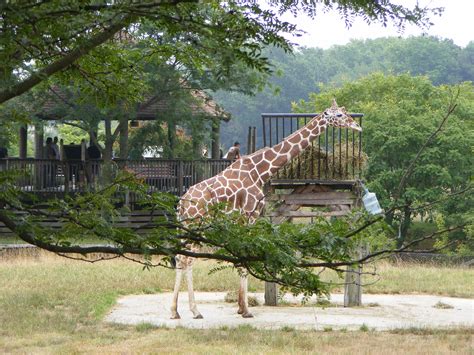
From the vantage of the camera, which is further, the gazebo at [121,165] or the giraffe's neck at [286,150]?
the gazebo at [121,165]

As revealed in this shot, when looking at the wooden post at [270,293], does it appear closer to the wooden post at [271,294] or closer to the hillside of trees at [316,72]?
the wooden post at [271,294]

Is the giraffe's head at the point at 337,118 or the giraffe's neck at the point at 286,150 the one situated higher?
the giraffe's head at the point at 337,118

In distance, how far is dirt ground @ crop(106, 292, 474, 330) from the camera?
1347 cm

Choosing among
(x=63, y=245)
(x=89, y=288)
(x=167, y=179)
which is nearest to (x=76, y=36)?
(x=63, y=245)

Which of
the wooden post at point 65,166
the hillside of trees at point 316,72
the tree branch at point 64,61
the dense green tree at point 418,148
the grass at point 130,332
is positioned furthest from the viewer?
the hillside of trees at point 316,72

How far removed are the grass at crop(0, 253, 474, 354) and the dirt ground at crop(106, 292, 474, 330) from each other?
0.50 meters

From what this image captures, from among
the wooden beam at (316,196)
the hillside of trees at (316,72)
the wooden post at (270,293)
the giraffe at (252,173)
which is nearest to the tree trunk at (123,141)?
the wooden post at (270,293)

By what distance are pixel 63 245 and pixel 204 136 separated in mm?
27233

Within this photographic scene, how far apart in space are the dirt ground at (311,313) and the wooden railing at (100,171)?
14.6m

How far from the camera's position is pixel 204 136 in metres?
33.1

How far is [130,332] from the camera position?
12.5 metres

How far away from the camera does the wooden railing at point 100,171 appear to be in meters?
31.1

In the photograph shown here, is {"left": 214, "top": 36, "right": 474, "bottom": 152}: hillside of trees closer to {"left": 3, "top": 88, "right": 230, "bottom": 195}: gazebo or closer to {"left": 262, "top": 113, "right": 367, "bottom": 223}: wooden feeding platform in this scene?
{"left": 3, "top": 88, "right": 230, "bottom": 195}: gazebo

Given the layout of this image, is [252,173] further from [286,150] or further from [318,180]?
[318,180]
